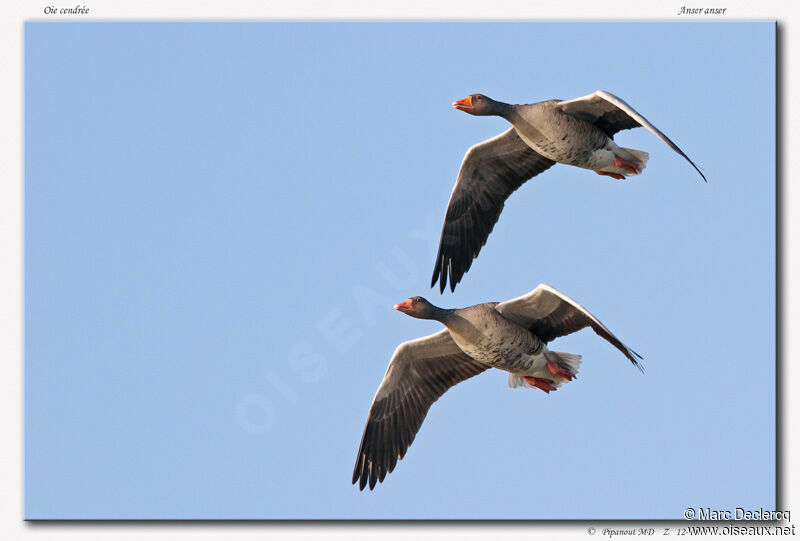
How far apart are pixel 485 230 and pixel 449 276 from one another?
800 millimetres

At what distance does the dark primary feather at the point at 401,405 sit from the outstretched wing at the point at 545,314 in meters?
1.22

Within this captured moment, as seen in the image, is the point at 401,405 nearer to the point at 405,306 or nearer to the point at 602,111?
the point at 405,306

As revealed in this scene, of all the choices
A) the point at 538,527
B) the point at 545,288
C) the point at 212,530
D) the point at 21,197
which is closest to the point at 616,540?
the point at 538,527

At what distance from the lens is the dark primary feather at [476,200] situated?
2192cm

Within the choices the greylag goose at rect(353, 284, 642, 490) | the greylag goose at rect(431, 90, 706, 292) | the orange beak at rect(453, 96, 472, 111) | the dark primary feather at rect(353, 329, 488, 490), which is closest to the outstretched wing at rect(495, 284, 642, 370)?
the greylag goose at rect(353, 284, 642, 490)

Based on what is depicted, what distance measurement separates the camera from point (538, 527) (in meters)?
17.9

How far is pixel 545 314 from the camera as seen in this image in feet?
65.0

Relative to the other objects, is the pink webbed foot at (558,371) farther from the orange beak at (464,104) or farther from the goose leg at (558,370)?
the orange beak at (464,104)

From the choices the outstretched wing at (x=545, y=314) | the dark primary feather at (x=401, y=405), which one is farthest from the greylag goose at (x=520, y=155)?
the outstretched wing at (x=545, y=314)

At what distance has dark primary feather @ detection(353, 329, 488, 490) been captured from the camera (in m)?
20.8

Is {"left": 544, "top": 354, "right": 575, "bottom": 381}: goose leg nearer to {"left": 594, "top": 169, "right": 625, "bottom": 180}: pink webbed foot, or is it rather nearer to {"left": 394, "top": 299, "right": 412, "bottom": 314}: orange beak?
{"left": 394, "top": 299, "right": 412, "bottom": 314}: orange beak

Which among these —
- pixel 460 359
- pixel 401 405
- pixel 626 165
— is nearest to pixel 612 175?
pixel 626 165

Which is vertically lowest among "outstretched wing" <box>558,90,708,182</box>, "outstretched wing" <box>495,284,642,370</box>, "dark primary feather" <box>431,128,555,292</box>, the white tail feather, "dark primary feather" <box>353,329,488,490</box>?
"dark primary feather" <box>353,329,488,490</box>

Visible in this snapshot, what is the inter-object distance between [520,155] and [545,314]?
116 inches
